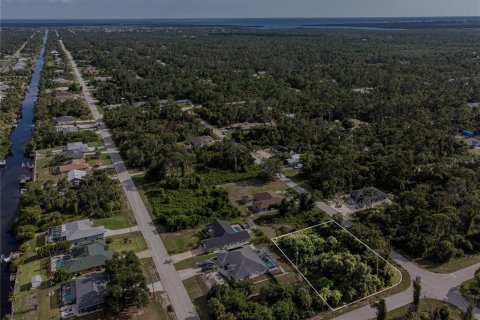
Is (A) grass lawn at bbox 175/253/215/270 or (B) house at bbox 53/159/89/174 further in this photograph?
(B) house at bbox 53/159/89/174

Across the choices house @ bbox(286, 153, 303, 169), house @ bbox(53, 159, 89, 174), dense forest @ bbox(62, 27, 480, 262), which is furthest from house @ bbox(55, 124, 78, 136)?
house @ bbox(286, 153, 303, 169)

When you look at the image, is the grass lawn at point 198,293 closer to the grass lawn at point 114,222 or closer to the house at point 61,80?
the grass lawn at point 114,222

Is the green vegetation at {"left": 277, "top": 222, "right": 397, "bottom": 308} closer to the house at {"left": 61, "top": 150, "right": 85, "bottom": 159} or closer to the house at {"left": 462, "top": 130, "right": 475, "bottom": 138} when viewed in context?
the house at {"left": 61, "top": 150, "right": 85, "bottom": 159}

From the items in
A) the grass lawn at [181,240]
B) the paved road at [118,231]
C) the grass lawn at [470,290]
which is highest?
the grass lawn at [470,290]

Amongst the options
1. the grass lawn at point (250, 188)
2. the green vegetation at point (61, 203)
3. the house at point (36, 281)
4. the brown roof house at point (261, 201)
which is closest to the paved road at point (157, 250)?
the green vegetation at point (61, 203)

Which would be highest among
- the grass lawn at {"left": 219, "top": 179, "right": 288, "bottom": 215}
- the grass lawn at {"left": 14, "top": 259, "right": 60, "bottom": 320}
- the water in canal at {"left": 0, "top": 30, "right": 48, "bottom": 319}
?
the grass lawn at {"left": 219, "top": 179, "right": 288, "bottom": 215}

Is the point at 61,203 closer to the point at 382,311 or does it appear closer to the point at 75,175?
the point at 75,175
